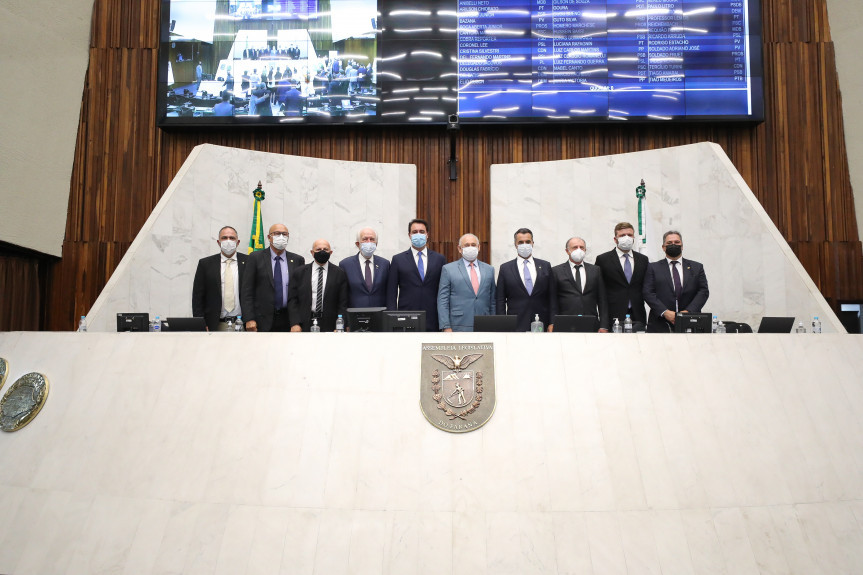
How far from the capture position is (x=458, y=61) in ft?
25.7

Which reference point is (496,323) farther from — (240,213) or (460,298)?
(240,213)

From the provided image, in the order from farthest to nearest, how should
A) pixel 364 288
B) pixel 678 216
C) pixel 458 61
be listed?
pixel 458 61
pixel 678 216
pixel 364 288

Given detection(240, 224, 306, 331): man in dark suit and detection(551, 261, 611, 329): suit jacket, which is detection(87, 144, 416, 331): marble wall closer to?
detection(240, 224, 306, 331): man in dark suit

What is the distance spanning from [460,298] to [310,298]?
3.41 ft

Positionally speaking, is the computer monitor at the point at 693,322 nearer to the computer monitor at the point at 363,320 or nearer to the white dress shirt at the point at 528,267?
the white dress shirt at the point at 528,267

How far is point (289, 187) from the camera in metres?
7.49

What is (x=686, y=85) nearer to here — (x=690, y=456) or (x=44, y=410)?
(x=690, y=456)

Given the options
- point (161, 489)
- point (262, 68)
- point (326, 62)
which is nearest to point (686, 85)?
point (326, 62)

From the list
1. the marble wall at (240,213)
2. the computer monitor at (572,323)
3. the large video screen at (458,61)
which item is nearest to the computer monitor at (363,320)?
the computer monitor at (572,323)

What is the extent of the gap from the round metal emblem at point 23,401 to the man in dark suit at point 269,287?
1.28 m

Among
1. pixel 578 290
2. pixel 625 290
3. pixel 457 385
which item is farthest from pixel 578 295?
pixel 457 385

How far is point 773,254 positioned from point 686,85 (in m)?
2.31

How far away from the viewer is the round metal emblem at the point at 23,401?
407 cm

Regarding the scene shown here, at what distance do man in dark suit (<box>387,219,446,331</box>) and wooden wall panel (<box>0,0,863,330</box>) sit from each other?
2.83 meters
